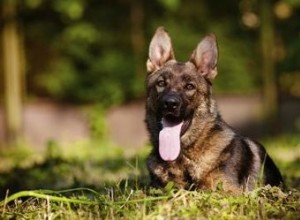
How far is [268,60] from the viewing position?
22.0 m

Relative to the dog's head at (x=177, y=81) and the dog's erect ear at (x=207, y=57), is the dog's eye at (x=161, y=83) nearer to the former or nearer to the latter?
the dog's head at (x=177, y=81)

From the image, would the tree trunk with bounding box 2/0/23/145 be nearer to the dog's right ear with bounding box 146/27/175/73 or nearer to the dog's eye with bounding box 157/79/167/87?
the dog's right ear with bounding box 146/27/175/73

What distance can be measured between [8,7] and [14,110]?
2752 mm

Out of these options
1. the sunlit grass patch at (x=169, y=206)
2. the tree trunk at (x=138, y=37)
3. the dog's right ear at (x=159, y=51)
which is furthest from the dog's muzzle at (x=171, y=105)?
the tree trunk at (x=138, y=37)

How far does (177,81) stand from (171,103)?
0.50 meters

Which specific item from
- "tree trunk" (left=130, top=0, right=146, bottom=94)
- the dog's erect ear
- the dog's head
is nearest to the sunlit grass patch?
the dog's head

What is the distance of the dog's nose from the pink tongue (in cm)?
25

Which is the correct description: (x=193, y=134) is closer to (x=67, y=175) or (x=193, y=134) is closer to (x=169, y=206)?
(x=169, y=206)

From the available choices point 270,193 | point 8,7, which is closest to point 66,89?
point 8,7

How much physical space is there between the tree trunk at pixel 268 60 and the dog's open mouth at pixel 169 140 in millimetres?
14465

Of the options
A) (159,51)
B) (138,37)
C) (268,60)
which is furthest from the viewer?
(138,37)

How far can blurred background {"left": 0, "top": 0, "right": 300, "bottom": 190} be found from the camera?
21.6 meters

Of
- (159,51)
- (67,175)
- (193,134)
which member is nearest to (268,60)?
(67,175)

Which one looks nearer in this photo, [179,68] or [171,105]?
[171,105]
